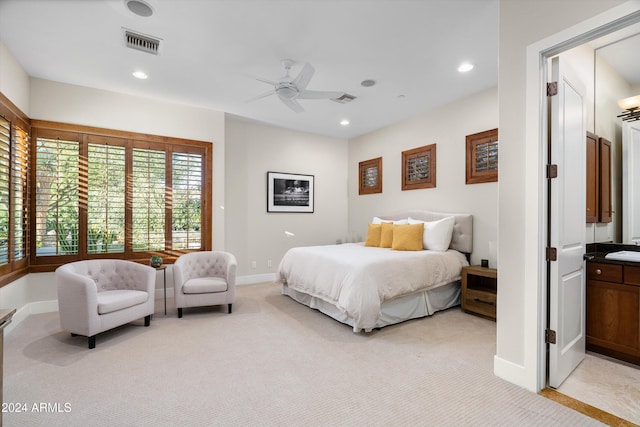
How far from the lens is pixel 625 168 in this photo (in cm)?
306

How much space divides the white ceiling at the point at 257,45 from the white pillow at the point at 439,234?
1.83 metres

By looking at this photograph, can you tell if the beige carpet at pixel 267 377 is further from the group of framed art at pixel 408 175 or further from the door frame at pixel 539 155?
the group of framed art at pixel 408 175

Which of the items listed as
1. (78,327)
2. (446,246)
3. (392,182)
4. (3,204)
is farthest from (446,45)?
(3,204)

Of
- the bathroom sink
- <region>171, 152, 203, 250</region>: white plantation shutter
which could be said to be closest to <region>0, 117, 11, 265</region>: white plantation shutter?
<region>171, 152, 203, 250</region>: white plantation shutter

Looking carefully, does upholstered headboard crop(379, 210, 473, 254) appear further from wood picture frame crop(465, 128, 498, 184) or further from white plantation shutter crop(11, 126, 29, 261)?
white plantation shutter crop(11, 126, 29, 261)

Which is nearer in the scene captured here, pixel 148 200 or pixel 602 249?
pixel 602 249

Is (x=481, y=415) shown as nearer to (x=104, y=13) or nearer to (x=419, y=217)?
(x=419, y=217)

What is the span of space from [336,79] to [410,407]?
345 cm

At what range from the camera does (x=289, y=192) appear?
596 centimetres

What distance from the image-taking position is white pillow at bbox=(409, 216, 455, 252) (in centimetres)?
419

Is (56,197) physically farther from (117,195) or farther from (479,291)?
(479,291)

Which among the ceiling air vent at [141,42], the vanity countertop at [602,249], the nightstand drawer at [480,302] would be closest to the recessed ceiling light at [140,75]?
the ceiling air vent at [141,42]

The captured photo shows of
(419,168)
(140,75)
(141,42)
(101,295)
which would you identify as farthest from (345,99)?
(101,295)

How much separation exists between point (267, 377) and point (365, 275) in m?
1.34
